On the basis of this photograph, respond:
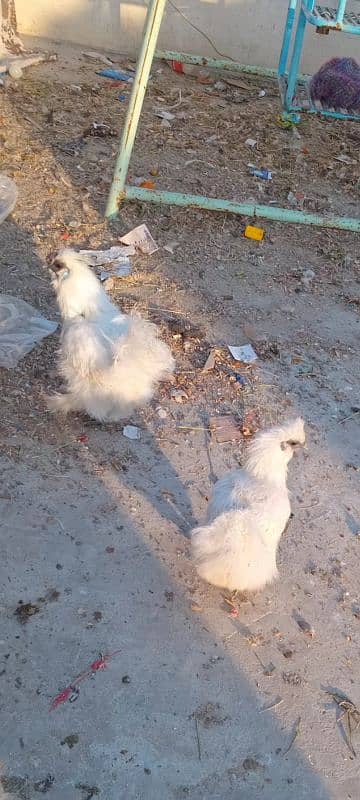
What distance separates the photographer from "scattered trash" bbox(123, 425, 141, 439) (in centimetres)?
386

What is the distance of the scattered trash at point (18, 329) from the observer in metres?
4.16

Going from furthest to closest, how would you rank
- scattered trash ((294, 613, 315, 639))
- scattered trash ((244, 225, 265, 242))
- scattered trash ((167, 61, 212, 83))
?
scattered trash ((167, 61, 212, 83))
scattered trash ((244, 225, 265, 242))
scattered trash ((294, 613, 315, 639))

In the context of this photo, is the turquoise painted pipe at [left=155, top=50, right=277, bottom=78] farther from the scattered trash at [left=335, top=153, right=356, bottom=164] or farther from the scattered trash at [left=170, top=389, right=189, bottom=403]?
the scattered trash at [left=170, top=389, right=189, bottom=403]

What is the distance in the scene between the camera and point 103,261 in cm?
507

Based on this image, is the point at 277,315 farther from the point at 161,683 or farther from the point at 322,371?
the point at 161,683

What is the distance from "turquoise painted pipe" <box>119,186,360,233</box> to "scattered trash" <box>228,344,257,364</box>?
135 centimetres

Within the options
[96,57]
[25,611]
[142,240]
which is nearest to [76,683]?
[25,611]

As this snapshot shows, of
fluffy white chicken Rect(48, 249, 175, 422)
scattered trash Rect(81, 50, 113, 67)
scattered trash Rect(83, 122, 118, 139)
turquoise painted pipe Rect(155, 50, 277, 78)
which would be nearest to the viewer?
fluffy white chicken Rect(48, 249, 175, 422)

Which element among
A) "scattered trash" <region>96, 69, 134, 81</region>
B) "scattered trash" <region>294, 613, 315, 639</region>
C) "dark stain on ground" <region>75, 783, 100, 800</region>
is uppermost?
"scattered trash" <region>96, 69, 134, 81</region>

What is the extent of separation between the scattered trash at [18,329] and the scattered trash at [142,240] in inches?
43.9

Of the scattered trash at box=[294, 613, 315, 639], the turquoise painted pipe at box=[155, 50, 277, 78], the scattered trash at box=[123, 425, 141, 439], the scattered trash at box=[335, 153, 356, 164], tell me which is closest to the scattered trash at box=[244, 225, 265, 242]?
the scattered trash at box=[335, 153, 356, 164]

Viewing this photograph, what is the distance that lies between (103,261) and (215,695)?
3146 mm

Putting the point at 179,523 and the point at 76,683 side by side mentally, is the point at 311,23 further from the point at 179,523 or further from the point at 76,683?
the point at 76,683

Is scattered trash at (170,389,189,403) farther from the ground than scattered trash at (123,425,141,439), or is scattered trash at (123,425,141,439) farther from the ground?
scattered trash at (170,389,189,403)
